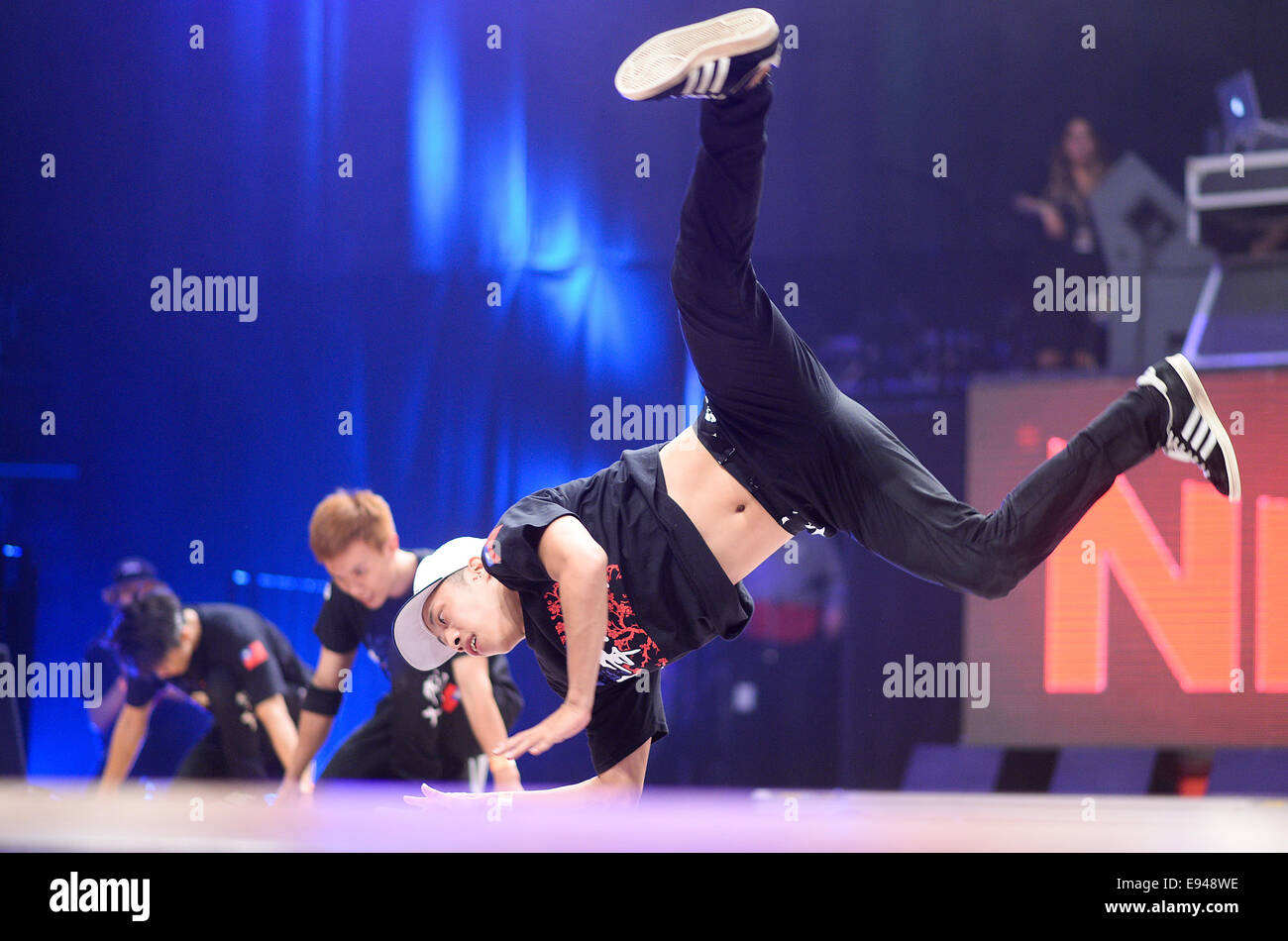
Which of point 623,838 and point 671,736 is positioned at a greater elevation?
point 623,838

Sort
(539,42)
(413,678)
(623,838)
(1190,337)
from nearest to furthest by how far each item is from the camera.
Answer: (623,838) → (413,678) → (1190,337) → (539,42)

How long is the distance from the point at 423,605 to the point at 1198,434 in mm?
1486

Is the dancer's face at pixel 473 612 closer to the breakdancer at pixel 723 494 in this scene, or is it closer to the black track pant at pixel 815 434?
the breakdancer at pixel 723 494

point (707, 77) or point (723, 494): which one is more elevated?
point (707, 77)

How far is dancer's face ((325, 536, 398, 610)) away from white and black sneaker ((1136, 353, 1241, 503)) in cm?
209

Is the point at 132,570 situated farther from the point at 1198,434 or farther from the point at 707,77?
the point at 1198,434

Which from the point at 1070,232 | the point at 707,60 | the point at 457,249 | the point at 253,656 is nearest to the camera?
the point at 707,60

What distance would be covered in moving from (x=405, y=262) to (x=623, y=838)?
3133 millimetres

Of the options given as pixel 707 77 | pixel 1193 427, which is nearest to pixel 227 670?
pixel 707 77

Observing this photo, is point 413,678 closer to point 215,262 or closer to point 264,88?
point 215,262

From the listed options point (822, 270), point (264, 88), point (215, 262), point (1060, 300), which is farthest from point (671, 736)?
point (264, 88)

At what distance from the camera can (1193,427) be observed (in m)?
2.09

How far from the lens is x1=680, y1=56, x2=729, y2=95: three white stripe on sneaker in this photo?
6.25 ft

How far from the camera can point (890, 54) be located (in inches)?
182
